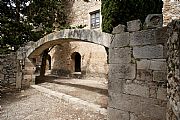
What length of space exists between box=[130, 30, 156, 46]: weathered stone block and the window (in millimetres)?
7910

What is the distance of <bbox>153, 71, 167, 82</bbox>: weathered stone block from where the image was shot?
10.1 ft

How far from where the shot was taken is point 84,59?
11.7 m

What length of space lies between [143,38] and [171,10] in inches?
186

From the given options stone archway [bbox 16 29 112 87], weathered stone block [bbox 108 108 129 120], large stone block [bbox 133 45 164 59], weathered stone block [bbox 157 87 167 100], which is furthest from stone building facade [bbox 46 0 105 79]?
weathered stone block [bbox 157 87 167 100]

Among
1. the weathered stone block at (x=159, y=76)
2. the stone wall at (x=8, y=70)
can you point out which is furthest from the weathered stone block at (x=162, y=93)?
the stone wall at (x=8, y=70)

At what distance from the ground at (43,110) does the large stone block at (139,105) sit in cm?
74

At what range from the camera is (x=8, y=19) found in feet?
32.0

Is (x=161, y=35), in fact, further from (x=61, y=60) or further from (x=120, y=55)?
(x=61, y=60)

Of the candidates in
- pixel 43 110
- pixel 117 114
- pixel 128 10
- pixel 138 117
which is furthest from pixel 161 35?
pixel 43 110

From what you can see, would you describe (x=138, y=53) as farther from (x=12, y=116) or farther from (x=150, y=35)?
(x=12, y=116)

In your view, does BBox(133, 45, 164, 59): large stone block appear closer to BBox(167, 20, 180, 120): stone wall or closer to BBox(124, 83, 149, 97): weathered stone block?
BBox(124, 83, 149, 97): weathered stone block

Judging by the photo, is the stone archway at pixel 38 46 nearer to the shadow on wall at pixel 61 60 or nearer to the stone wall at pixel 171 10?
the stone wall at pixel 171 10

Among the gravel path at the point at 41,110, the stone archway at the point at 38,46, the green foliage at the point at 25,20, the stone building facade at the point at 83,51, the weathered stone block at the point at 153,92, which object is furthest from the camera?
the stone building facade at the point at 83,51

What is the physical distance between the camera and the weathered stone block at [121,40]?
3699mm
